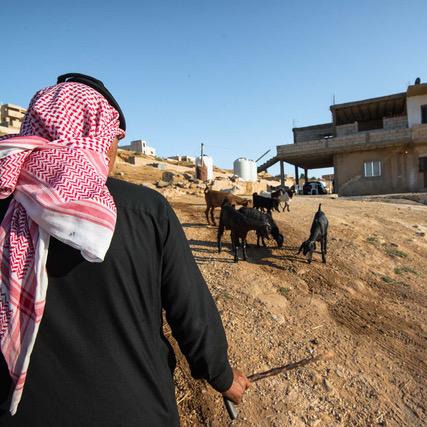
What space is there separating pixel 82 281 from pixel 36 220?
28 cm

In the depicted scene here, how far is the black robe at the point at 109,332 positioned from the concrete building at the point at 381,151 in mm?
24491

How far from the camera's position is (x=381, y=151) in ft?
76.7

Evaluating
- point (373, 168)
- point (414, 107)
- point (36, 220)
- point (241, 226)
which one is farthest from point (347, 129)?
point (36, 220)

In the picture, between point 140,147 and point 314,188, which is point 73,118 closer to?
point 314,188

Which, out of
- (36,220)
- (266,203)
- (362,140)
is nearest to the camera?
(36,220)

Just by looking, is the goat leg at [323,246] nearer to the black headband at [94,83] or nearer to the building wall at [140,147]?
the black headband at [94,83]

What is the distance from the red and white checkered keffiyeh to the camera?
1142 mm

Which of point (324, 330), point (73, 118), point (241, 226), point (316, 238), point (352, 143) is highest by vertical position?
point (352, 143)

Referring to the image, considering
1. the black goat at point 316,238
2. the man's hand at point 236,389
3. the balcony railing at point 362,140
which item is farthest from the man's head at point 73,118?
the balcony railing at point 362,140

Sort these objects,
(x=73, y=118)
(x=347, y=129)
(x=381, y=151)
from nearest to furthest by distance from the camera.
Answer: (x=73, y=118) < (x=381, y=151) < (x=347, y=129)

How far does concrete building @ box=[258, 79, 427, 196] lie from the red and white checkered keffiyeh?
24671mm

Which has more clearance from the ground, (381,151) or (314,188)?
(381,151)

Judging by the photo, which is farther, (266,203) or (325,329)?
(266,203)

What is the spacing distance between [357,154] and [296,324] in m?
21.9
